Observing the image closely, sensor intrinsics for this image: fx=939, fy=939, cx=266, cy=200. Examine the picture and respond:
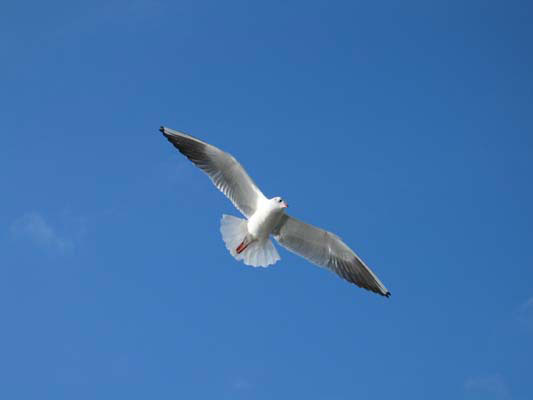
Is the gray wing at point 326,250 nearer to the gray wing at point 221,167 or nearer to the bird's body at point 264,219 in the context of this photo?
the bird's body at point 264,219

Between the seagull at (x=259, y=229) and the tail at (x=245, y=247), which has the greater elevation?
the seagull at (x=259, y=229)

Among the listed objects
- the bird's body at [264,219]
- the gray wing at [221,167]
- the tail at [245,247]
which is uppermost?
the gray wing at [221,167]

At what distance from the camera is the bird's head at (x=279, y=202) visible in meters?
13.7

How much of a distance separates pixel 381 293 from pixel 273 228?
1.89 meters

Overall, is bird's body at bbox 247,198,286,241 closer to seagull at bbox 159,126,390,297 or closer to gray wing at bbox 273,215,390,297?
seagull at bbox 159,126,390,297

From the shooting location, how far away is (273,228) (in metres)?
14.1

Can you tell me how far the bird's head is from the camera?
1373 cm

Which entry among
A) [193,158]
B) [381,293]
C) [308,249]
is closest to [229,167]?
[193,158]

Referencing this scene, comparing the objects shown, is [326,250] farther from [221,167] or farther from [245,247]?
[221,167]

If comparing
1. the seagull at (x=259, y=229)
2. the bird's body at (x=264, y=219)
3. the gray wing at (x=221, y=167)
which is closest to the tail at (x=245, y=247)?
the seagull at (x=259, y=229)

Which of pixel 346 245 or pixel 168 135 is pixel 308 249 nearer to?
pixel 346 245

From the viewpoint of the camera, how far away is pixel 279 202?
1380 cm

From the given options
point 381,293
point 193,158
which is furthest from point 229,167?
point 381,293

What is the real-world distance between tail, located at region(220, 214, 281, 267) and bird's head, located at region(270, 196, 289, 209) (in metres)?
0.55
